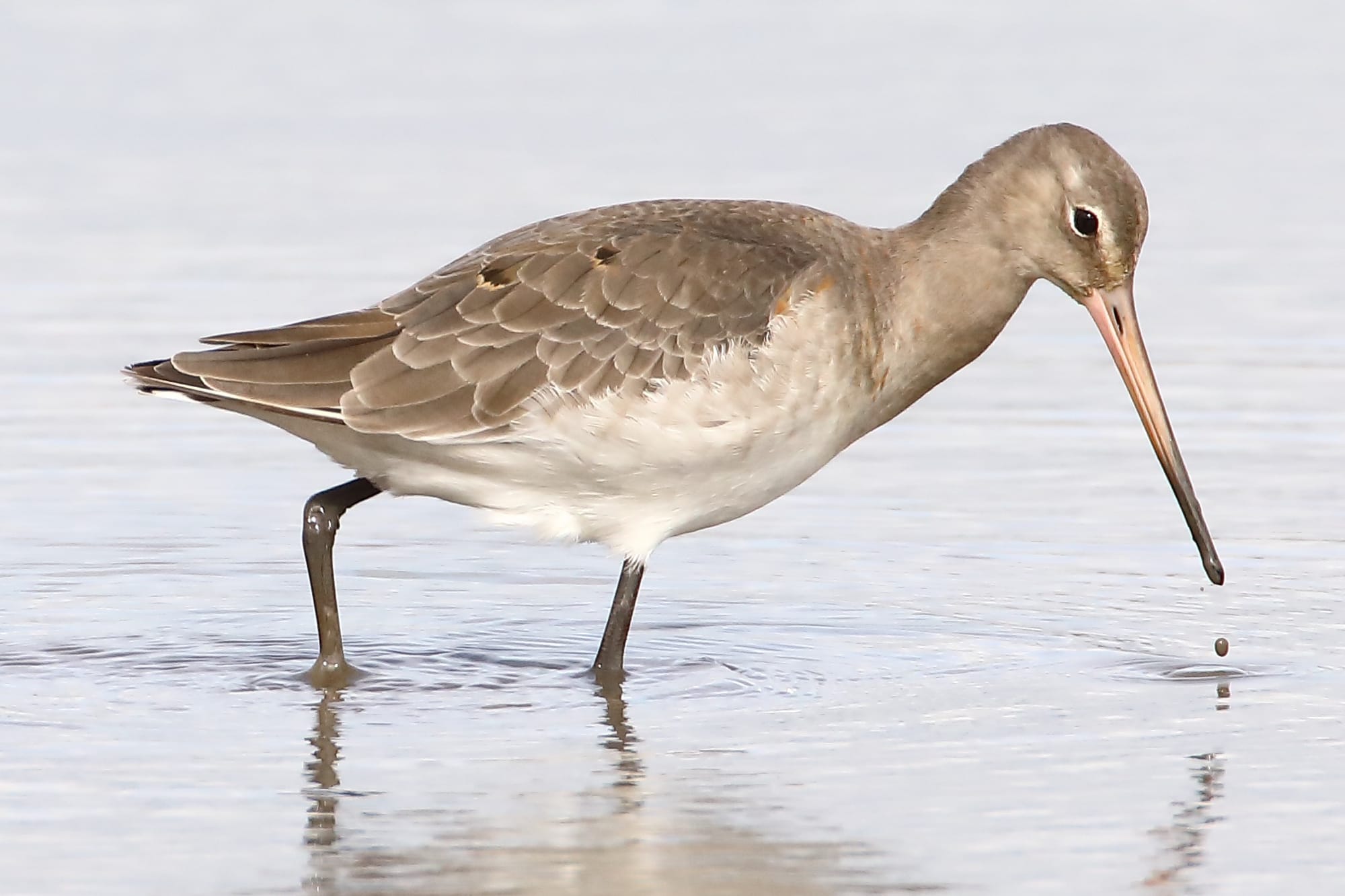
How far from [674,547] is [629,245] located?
2125 mm

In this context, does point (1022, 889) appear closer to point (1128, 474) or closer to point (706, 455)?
point (706, 455)

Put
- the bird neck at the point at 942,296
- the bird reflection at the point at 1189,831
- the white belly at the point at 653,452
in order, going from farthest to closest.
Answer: the bird neck at the point at 942,296, the white belly at the point at 653,452, the bird reflection at the point at 1189,831

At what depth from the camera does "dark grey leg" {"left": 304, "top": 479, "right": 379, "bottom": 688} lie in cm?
834

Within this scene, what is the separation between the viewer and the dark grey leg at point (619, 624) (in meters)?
8.34

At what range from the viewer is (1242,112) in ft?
54.7

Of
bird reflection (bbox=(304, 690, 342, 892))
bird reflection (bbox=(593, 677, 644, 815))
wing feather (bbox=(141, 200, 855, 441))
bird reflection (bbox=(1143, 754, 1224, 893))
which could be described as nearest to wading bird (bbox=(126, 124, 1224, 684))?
wing feather (bbox=(141, 200, 855, 441))

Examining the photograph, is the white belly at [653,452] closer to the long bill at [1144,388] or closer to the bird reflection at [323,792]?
the bird reflection at [323,792]

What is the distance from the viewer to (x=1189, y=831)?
263 inches

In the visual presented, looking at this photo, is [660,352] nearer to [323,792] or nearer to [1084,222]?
[1084,222]

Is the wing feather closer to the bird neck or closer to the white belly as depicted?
the white belly

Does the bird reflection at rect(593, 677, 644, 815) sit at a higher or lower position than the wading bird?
lower

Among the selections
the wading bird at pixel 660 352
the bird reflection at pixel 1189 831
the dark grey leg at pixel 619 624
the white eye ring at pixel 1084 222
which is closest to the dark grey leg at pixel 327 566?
the wading bird at pixel 660 352

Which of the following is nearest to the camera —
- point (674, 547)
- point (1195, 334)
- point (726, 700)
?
point (726, 700)

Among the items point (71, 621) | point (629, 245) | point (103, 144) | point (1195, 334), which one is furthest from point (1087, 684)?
point (103, 144)
